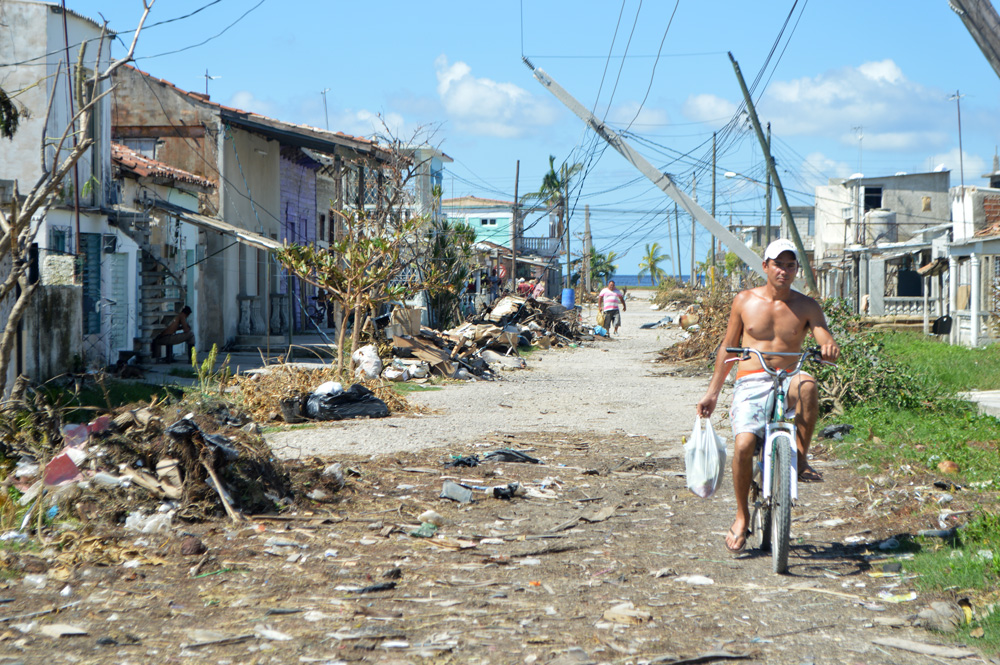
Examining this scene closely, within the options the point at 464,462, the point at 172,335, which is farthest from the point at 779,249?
Answer: the point at 172,335

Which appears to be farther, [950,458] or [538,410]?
[538,410]

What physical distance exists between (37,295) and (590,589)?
30.4 ft

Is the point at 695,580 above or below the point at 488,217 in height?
below

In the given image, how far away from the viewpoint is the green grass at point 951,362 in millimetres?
14836

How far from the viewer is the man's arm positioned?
19.4 ft

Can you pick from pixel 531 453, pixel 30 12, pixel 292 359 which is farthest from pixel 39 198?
pixel 292 359

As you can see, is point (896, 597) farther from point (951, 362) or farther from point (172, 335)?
point (172, 335)

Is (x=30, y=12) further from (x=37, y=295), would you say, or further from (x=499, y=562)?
(x=499, y=562)

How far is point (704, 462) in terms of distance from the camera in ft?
19.3

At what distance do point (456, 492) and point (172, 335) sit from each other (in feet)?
42.8

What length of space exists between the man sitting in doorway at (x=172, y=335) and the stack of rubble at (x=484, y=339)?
3.99 m

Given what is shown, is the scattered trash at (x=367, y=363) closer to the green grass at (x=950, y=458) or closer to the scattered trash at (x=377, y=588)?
the green grass at (x=950, y=458)

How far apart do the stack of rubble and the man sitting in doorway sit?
399cm

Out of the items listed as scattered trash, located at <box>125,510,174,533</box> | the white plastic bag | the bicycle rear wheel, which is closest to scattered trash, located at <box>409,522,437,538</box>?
scattered trash, located at <box>125,510,174,533</box>
